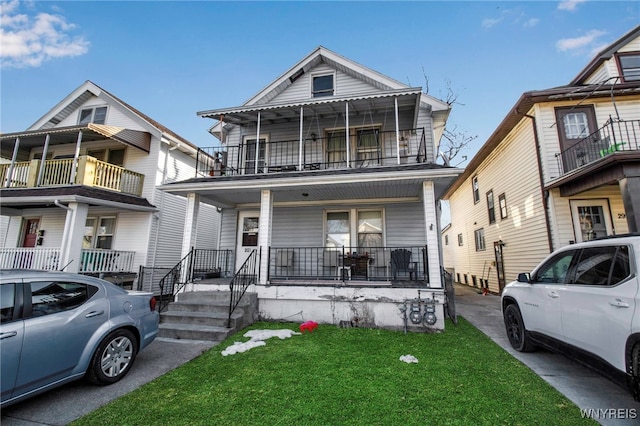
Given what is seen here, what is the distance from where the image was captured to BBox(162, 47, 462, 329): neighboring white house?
6707 mm

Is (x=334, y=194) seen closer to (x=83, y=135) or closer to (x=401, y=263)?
(x=401, y=263)

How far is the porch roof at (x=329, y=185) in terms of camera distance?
6.77m

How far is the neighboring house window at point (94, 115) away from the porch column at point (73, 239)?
5.35 m

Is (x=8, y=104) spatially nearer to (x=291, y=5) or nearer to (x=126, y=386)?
(x=291, y=5)

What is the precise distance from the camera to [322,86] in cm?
1038

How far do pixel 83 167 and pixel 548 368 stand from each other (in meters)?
14.1

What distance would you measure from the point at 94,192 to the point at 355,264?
9.56m

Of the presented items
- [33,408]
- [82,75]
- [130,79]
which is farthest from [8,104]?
[33,408]

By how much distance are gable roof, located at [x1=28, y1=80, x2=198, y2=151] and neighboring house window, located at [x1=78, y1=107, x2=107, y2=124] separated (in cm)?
49

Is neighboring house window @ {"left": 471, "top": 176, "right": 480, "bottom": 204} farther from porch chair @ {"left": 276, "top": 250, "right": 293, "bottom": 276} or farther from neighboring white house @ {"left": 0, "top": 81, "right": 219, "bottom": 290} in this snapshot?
neighboring white house @ {"left": 0, "top": 81, "right": 219, "bottom": 290}

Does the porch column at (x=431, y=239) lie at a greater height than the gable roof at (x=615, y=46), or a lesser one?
lesser

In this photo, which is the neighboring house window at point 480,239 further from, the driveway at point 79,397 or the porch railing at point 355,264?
the driveway at point 79,397

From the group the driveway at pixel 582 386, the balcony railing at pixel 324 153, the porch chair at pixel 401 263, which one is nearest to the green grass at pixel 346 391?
the driveway at pixel 582 386

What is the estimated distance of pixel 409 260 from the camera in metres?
7.98
